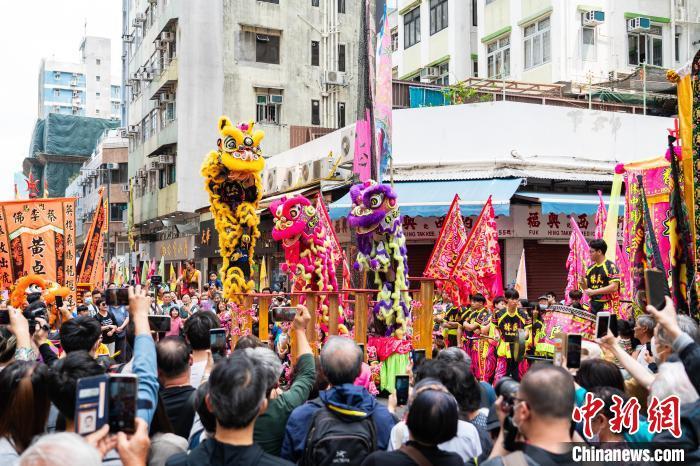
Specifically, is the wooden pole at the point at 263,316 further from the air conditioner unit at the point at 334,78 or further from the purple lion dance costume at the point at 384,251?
the air conditioner unit at the point at 334,78

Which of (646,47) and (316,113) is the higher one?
(646,47)

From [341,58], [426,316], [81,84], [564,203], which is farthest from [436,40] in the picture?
[81,84]

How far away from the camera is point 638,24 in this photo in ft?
66.3

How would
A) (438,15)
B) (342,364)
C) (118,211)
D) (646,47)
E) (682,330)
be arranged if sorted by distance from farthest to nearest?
(118,211)
(438,15)
(646,47)
(682,330)
(342,364)

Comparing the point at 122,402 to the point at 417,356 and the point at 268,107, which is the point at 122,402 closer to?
the point at 417,356

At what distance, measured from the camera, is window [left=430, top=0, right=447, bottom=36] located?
2469 centimetres

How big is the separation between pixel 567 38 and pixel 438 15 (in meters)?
6.18

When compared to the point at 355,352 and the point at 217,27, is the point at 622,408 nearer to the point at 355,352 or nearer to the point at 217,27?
the point at 355,352

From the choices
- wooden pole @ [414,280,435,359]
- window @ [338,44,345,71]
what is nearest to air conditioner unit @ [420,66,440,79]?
window @ [338,44,345,71]

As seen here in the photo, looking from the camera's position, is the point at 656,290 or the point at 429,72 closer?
the point at 656,290

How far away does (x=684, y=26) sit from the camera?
69.5 ft

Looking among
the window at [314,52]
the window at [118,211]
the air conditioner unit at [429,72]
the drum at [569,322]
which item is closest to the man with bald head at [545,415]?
the drum at [569,322]

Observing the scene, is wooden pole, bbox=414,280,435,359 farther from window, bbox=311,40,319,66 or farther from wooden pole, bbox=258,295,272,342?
window, bbox=311,40,319,66

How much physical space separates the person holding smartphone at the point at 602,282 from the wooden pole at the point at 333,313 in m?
2.78
